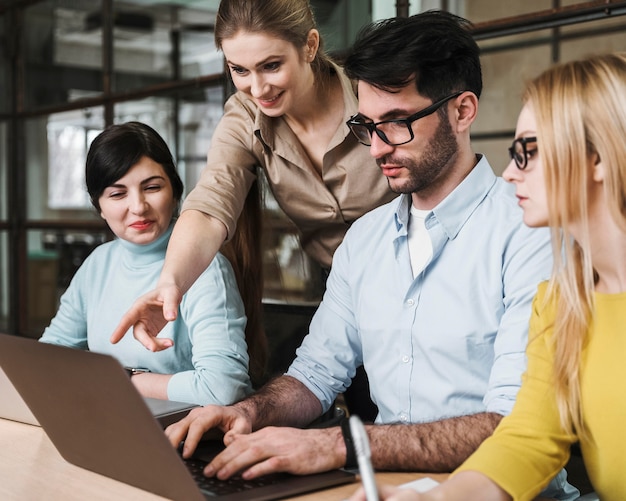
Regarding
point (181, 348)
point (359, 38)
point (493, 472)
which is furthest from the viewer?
point (181, 348)

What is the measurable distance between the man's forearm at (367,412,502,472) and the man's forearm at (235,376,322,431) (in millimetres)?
260

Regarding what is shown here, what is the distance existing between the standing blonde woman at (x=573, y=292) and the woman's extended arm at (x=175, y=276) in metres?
0.54

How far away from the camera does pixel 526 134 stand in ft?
3.66

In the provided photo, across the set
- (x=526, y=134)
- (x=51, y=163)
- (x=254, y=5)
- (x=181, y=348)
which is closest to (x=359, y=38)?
(x=254, y=5)

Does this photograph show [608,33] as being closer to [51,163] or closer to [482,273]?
[482,273]

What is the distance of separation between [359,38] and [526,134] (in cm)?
61

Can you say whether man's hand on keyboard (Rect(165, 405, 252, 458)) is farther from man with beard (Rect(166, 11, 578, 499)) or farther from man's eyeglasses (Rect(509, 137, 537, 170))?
man's eyeglasses (Rect(509, 137, 537, 170))

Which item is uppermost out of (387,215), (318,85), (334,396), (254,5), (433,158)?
(254,5)

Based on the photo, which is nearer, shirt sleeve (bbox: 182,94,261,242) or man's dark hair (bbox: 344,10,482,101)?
man's dark hair (bbox: 344,10,482,101)

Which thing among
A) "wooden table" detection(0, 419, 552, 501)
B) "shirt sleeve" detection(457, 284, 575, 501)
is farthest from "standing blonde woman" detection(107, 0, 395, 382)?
"shirt sleeve" detection(457, 284, 575, 501)

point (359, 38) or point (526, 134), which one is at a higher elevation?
point (359, 38)

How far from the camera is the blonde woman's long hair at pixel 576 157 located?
1052mm

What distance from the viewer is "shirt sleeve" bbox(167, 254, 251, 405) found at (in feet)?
5.66

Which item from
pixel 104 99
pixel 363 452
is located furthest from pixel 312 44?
pixel 104 99
